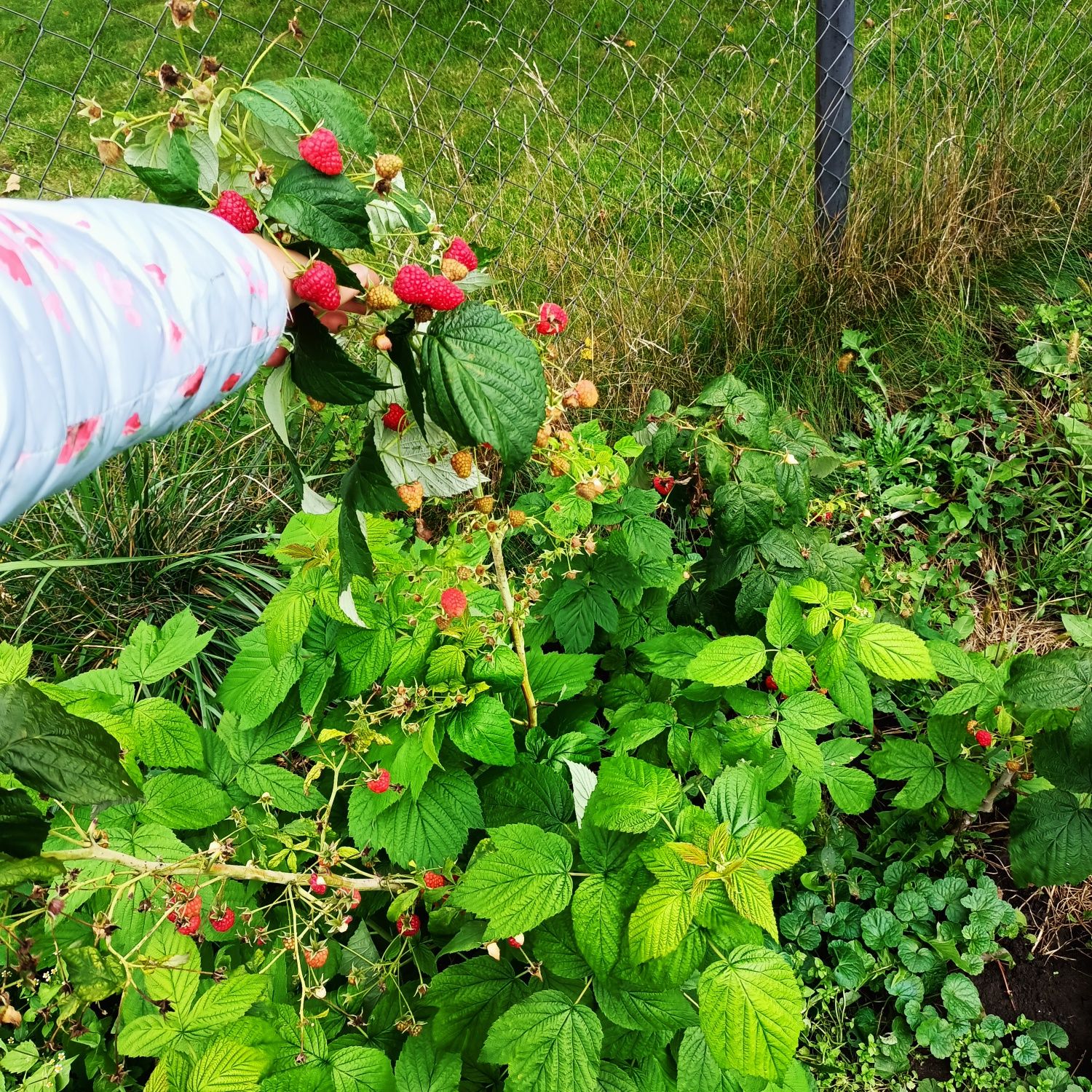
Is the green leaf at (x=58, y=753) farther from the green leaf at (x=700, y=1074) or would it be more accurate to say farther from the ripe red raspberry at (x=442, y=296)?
the green leaf at (x=700, y=1074)

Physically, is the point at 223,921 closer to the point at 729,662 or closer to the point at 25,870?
the point at 25,870

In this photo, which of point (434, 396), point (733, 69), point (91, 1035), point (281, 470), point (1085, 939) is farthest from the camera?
point (733, 69)

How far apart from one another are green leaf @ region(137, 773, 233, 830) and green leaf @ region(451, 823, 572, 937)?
0.43 meters

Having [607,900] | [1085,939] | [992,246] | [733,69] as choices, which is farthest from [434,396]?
[733,69]

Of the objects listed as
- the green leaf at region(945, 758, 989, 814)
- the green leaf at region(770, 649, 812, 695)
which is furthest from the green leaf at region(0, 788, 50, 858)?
the green leaf at region(945, 758, 989, 814)

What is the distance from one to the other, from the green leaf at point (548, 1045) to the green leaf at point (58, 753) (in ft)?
1.58

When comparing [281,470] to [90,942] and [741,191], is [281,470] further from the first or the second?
[741,191]

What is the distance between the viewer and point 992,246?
2619 mm

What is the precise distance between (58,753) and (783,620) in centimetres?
103

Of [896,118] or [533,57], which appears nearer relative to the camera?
[896,118]

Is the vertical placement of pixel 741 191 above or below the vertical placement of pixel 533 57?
below

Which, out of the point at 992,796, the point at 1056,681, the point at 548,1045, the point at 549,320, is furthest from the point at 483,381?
the point at 992,796

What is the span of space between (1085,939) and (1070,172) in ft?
7.61

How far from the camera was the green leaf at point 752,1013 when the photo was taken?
0.82 meters
